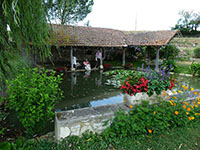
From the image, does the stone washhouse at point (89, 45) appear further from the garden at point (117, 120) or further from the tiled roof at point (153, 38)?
the garden at point (117, 120)

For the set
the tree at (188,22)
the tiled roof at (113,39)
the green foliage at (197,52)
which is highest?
the tree at (188,22)

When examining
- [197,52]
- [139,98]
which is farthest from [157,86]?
[197,52]

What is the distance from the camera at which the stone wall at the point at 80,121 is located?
7.19ft

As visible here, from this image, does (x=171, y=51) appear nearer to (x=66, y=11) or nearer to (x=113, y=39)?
(x=113, y=39)

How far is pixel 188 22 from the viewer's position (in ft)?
86.6

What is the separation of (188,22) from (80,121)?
31.9 metres

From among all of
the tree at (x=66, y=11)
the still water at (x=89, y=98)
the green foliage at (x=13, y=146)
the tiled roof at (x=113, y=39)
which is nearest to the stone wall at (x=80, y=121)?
the green foliage at (x=13, y=146)

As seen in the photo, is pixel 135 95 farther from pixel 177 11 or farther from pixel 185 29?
pixel 177 11

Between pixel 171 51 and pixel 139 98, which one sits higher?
pixel 171 51

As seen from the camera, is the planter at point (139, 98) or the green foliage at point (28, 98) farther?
the planter at point (139, 98)

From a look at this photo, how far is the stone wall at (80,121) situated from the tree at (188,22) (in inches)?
1114

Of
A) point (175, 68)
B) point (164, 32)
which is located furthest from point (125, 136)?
point (164, 32)

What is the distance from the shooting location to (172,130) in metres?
2.67

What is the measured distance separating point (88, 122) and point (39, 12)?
6.21 feet
